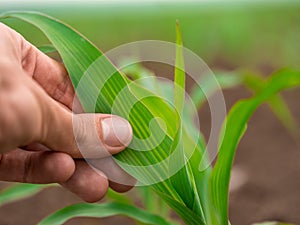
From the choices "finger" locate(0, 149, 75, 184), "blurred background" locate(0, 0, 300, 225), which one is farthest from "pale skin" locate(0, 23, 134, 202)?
"blurred background" locate(0, 0, 300, 225)

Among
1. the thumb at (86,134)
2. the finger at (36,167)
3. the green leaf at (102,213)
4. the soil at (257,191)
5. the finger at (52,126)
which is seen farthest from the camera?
the soil at (257,191)

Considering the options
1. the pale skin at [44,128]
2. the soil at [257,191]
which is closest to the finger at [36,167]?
the pale skin at [44,128]

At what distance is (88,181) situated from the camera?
1011 millimetres

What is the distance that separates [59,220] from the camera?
105 cm

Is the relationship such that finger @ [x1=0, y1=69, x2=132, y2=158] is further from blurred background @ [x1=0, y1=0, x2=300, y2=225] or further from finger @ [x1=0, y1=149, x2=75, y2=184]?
blurred background @ [x1=0, y1=0, x2=300, y2=225]

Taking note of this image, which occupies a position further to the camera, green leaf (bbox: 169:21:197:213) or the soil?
the soil

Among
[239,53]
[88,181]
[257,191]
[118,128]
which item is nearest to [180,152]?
[118,128]

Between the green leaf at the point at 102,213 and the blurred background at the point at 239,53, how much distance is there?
50 cm

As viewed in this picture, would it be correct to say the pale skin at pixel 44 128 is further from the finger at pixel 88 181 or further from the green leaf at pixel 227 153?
the green leaf at pixel 227 153

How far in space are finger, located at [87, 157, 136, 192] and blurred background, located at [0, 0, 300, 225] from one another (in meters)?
0.52

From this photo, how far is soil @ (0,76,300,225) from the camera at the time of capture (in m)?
1.88

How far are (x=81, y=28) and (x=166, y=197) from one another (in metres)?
4.42

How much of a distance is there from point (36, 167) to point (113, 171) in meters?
0.12

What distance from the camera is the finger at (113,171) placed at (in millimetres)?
975
